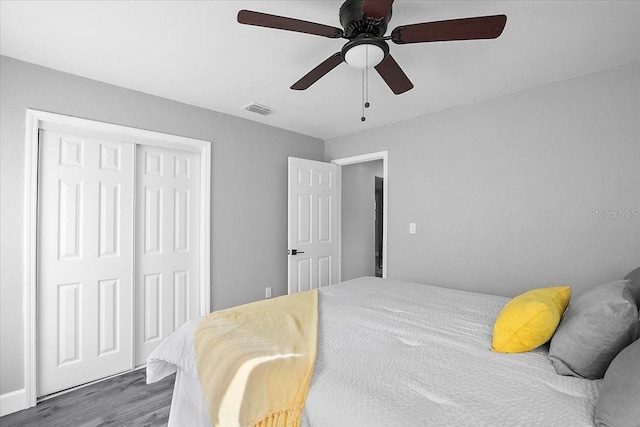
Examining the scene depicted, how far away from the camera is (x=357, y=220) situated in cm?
458

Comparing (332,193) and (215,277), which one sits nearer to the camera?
(215,277)

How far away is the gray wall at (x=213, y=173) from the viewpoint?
2080mm

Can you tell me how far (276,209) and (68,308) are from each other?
6.80 ft

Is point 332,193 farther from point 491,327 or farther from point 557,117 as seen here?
point 491,327

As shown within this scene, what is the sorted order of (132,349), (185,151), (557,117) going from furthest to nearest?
(185,151) < (132,349) < (557,117)

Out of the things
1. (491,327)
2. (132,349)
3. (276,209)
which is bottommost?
(132,349)

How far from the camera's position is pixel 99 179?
252 cm

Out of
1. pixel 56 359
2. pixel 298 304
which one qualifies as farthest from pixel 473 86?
pixel 56 359

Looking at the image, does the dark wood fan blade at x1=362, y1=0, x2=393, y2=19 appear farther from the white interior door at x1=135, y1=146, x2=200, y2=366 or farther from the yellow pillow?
the white interior door at x1=135, y1=146, x2=200, y2=366

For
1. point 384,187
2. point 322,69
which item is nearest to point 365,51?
point 322,69

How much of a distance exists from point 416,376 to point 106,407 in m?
2.22

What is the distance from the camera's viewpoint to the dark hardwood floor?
195 centimetres

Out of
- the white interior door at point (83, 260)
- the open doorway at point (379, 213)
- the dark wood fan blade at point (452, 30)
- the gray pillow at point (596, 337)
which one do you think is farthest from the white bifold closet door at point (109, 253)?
the open doorway at point (379, 213)

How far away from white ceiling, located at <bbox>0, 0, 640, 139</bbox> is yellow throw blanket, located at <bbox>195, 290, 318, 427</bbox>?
5.38ft
